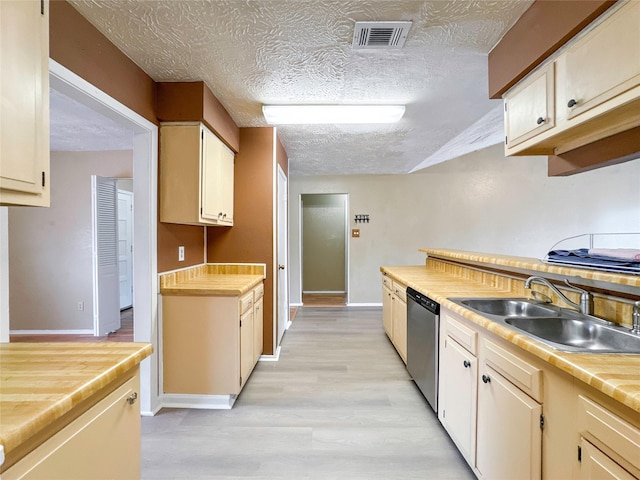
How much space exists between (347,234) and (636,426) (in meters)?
5.03

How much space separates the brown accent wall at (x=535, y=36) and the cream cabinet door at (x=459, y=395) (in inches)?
61.5

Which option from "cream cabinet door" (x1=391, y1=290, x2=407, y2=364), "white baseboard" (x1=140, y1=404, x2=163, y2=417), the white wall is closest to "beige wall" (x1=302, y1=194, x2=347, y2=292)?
the white wall

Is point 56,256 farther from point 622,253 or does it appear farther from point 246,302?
point 622,253

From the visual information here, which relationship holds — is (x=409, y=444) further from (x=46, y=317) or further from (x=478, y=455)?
(x=46, y=317)

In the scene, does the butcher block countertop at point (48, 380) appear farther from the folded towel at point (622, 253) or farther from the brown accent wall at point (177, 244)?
the folded towel at point (622, 253)

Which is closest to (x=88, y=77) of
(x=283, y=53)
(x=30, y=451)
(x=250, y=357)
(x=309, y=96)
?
(x=283, y=53)

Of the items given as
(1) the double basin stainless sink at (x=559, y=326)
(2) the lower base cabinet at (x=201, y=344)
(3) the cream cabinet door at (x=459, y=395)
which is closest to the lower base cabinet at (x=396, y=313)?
(3) the cream cabinet door at (x=459, y=395)

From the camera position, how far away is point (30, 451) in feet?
2.45

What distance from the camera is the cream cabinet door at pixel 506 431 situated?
1.18 meters

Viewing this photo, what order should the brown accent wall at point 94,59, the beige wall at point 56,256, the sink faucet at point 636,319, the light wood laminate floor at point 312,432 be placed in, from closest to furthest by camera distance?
the sink faucet at point 636,319
the brown accent wall at point 94,59
the light wood laminate floor at point 312,432
the beige wall at point 56,256

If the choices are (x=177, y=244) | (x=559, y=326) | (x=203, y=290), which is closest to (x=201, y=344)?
(x=203, y=290)

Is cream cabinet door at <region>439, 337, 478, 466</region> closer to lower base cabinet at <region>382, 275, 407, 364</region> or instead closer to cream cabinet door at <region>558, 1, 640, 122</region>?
lower base cabinet at <region>382, 275, 407, 364</region>

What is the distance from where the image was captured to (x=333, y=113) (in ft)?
9.03

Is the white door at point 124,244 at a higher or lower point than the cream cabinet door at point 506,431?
higher
